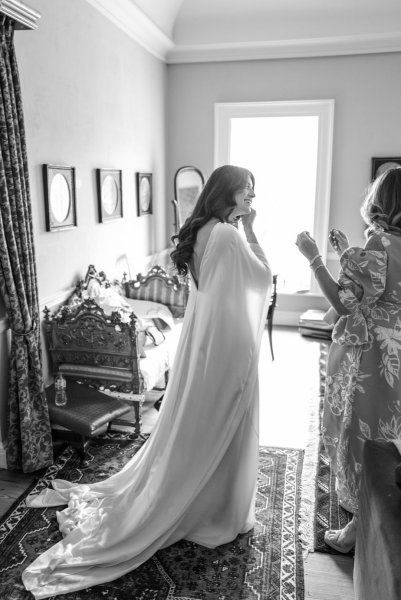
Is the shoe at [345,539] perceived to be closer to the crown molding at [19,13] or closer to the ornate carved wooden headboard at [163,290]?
the ornate carved wooden headboard at [163,290]

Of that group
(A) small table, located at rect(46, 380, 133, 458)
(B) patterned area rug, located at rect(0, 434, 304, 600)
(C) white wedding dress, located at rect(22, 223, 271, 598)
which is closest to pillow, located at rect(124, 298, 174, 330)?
(A) small table, located at rect(46, 380, 133, 458)

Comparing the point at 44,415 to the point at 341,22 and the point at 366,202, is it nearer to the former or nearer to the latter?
the point at 366,202

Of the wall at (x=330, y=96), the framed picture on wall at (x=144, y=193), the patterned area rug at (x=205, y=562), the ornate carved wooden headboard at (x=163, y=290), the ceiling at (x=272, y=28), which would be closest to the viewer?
the patterned area rug at (x=205, y=562)

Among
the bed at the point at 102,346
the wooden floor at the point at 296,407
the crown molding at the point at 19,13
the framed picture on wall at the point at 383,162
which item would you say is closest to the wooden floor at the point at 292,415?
the wooden floor at the point at 296,407

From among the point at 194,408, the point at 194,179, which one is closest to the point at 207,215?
the point at 194,408

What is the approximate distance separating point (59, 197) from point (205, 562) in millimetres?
2609

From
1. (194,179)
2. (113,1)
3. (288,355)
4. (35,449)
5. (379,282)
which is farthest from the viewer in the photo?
(194,179)

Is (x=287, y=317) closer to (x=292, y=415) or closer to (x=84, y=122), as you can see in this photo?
(x=292, y=415)

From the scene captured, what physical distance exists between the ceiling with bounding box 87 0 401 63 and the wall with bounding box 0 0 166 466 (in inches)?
19.1

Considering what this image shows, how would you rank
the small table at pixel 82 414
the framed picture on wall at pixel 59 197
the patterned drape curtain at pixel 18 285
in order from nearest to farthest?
the patterned drape curtain at pixel 18 285
the small table at pixel 82 414
the framed picture on wall at pixel 59 197

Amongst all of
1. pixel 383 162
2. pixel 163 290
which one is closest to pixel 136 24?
pixel 163 290

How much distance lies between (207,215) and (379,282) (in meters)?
0.78

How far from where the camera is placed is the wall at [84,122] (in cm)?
351

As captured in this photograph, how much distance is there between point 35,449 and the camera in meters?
3.18
